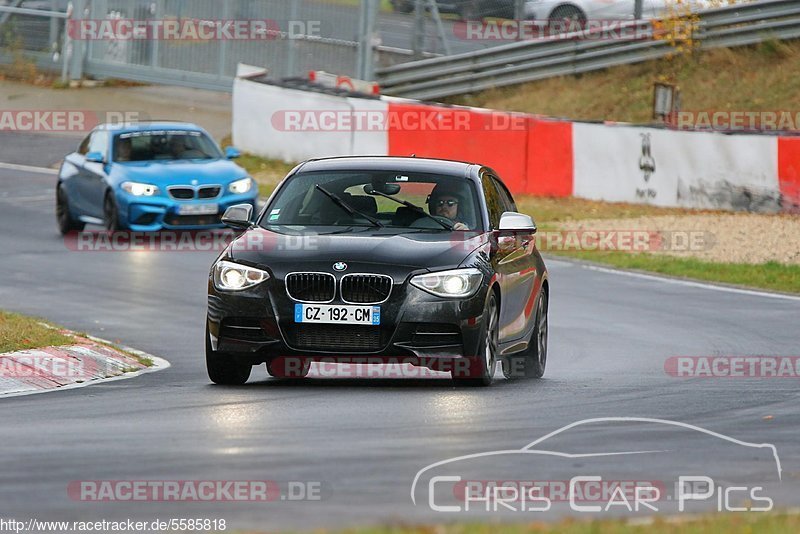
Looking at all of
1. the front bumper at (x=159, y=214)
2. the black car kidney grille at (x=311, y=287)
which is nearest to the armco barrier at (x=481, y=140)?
the front bumper at (x=159, y=214)

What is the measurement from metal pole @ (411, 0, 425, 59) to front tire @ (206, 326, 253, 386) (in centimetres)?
2460

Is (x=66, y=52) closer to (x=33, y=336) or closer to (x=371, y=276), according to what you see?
(x=33, y=336)

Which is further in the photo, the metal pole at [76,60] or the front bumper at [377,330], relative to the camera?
the metal pole at [76,60]

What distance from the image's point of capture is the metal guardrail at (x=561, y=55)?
33.0 meters

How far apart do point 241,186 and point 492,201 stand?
10.5 meters

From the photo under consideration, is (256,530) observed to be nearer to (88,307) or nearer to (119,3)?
(88,307)

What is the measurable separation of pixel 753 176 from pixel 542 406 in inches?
594

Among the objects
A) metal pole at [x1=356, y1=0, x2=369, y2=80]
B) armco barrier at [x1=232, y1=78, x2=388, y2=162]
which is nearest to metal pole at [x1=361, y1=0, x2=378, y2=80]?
metal pole at [x1=356, y1=0, x2=369, y2=80]

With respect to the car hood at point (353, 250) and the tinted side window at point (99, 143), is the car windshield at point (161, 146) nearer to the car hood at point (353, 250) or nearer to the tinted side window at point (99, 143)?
the tinted side window at point (99, 143)

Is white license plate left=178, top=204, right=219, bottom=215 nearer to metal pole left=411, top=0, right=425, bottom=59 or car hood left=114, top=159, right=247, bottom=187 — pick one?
car hood left=114, top=159, right=247, bottom=187

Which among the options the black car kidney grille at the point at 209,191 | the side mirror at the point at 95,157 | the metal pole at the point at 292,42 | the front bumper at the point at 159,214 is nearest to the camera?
the front bumper at the point at 159,214

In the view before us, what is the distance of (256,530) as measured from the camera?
645cm

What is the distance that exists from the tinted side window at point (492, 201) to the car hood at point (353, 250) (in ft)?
2.07

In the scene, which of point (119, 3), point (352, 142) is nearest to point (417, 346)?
point (352, 142)
